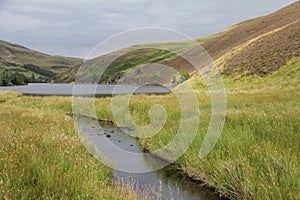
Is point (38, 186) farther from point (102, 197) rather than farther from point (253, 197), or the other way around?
point (253, 197)

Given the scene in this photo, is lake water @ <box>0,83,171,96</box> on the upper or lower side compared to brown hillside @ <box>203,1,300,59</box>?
lower

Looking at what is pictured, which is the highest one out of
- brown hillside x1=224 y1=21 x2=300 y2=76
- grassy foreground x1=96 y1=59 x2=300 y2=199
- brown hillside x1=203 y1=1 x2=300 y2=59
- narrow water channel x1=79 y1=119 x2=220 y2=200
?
brown hillside x1=203 y1=1 x2=300 y2=59

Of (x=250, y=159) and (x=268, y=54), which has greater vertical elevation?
(x=268, y=54)

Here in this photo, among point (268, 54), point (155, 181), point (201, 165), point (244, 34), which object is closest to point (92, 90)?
point (244, 34)

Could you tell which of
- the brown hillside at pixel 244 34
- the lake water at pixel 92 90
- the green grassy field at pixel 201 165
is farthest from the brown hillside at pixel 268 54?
the green grassy field at pixel 201 165

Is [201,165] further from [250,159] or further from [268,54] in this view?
[268,54]

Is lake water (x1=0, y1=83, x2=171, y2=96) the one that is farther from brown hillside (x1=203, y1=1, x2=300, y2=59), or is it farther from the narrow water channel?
the narrow water channel

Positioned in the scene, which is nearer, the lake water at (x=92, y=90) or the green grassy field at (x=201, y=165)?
the green grassy field at (x=201, y=165)

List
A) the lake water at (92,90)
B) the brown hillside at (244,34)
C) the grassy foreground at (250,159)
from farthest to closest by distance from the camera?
1. the lake water at (92,90)
2. the brown hillside at (244,34)
3. the grassy foreground at (250,159)

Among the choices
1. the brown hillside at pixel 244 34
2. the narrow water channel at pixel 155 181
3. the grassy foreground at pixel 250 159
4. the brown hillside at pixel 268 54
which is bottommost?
the narrow water channel at pixel 155 181

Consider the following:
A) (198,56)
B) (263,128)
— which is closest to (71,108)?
(263,128)

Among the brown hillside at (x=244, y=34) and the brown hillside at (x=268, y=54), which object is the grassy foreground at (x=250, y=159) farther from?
the brown hillside at (x=244, y=34)

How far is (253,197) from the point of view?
21.0 ft

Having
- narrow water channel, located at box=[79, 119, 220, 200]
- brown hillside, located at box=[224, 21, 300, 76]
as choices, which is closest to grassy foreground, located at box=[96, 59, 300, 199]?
narrow water channel, located at box=[79, 119, 220, 200]
